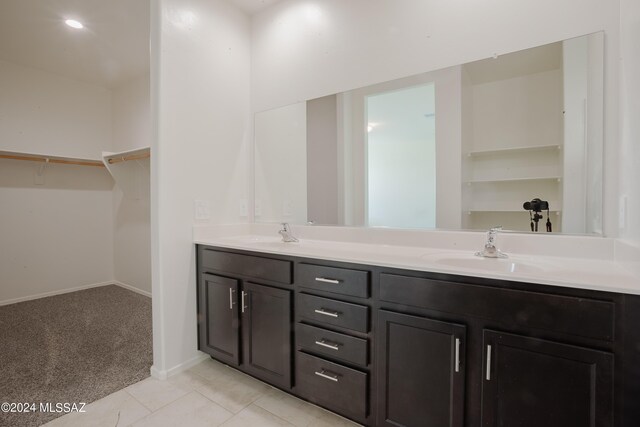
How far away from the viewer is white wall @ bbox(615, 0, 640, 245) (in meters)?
1.04

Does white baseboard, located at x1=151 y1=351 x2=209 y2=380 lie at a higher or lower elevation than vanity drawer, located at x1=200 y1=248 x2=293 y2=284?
lower

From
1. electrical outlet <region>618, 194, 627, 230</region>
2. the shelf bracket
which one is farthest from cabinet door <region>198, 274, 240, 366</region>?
the shelf bracket

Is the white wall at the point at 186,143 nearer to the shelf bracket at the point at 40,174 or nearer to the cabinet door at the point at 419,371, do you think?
the cabinet door at the point at 419,371

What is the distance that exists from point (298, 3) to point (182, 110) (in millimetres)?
1159

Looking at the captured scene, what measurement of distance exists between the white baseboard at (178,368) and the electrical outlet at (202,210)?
95cm

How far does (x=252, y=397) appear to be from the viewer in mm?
1719

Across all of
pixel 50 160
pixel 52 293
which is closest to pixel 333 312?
pixel 50 160

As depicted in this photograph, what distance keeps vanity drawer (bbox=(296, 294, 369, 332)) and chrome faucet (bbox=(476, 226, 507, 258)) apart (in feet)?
2.05

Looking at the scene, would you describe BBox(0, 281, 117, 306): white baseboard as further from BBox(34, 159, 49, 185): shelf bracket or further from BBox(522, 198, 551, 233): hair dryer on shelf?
BBox(522, 198, 551, 233): hair dryer on shelf

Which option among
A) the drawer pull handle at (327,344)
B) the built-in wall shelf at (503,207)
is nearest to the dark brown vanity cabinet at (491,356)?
the drawer pull handle at (327,344)

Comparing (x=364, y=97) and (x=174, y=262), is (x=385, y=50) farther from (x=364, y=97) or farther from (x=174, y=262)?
(x=174, y=262)

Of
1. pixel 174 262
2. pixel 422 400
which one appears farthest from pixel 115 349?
pixel 422 400

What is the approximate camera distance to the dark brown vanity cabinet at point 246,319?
162 cm

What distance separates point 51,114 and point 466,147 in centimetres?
435
